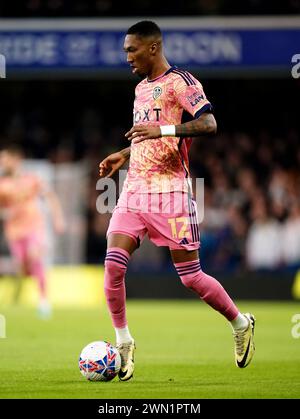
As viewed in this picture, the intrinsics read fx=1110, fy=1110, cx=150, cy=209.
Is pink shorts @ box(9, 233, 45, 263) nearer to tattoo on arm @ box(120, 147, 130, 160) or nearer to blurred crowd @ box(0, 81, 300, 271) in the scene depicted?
blurred crowd @ box(0, 81, 300, 271)

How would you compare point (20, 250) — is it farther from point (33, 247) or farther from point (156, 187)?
point (156, 187)

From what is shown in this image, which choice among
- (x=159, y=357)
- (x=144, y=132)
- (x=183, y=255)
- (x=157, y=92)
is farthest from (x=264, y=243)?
(x=144, y=132)

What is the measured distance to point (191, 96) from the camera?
8.55 m

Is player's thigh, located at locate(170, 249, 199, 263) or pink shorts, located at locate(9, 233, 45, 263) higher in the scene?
player's thigh, located at locate(170, 249, 199, 263)

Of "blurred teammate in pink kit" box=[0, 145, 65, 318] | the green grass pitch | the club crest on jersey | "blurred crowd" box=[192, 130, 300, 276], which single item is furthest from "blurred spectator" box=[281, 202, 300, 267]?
the club crest on jersey

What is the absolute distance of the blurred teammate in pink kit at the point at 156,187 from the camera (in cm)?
859

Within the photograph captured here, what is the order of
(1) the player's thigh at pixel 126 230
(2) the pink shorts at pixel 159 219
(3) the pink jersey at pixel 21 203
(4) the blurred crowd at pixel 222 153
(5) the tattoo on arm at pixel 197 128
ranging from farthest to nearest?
(4) the blurred crowd at pixel 222 153 < (3) the pink jersey at pixel 21 203 < (2) the pink shorts at pixel 159 219 < (1) the player's thigh at pixel 126 230 < (5) the tattoo on arm at pixel 197 128

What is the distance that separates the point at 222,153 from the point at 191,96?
1447cm

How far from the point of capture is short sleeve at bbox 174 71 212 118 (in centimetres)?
849

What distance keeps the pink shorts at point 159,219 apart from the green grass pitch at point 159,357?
3.60 ft

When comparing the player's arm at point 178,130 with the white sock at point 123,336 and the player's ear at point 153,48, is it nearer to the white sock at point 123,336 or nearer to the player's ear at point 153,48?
the player's ear at point 153,48

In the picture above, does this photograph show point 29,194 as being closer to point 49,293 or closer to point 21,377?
point 49,293

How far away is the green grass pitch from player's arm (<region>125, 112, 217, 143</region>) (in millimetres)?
1848

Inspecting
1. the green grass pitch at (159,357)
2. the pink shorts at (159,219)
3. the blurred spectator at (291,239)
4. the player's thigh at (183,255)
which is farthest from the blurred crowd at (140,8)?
the player's thigh at (183,255)
